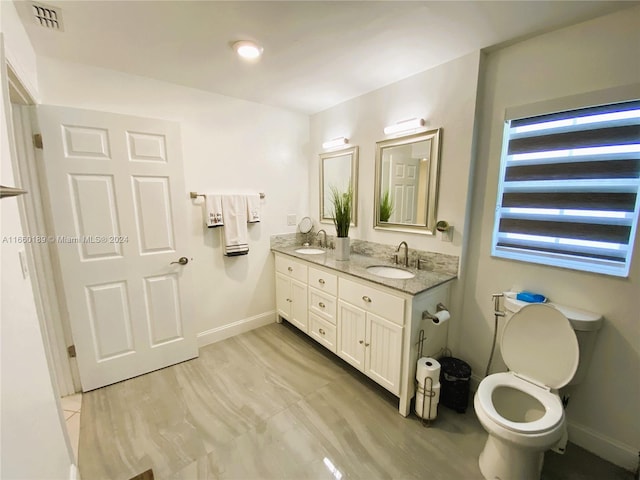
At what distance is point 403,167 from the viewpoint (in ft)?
7.34

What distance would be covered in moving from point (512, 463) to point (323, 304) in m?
1.47

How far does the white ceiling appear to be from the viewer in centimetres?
135

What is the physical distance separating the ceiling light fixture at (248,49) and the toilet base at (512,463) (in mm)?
2509

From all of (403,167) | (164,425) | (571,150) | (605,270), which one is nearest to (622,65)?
(571,150)

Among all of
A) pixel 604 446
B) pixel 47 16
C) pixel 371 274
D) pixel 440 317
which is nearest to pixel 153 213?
pixel 47 16

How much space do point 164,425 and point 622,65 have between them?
10.7 ft

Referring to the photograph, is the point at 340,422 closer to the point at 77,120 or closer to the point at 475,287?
the point at 475,287

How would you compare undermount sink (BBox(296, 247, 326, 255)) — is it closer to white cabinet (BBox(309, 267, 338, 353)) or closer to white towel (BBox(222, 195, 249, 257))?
white cabinet (BBox(309, 267, 338, 353))

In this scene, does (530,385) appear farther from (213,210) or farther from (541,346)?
(213,210)

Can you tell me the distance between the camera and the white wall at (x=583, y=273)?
4.53ft

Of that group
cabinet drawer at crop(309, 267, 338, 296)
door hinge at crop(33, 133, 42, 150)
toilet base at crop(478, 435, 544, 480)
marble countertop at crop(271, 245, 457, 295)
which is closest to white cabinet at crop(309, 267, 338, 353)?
cabinet drawer at crop(309, 267, 338, 296)

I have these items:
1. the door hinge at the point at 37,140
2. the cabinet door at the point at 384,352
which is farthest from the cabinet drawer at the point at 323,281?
the door hinge at the point at 37,140

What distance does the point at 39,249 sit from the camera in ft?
5.83

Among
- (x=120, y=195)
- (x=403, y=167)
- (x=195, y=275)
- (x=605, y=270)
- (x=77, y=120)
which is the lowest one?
(x=195, y=275)
